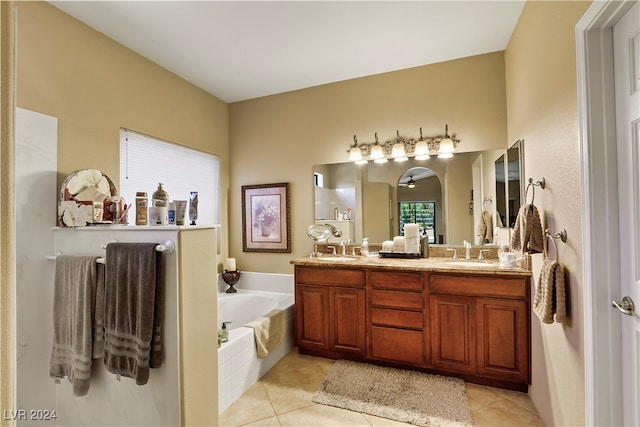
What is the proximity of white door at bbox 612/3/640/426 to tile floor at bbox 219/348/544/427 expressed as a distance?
3.27 ft

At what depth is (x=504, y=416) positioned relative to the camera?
1.87 m

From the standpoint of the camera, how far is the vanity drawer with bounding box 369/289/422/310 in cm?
231

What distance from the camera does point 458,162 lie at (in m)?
2.75

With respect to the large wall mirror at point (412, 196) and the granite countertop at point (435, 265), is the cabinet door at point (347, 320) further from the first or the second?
the large wall mirror at point (412, 196)

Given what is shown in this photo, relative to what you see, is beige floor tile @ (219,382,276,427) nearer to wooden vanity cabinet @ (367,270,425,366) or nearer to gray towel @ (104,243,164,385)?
gray towel @ (104,243,164,385)

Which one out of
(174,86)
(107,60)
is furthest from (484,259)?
(107,60)

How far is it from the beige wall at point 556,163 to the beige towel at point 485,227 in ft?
2.34

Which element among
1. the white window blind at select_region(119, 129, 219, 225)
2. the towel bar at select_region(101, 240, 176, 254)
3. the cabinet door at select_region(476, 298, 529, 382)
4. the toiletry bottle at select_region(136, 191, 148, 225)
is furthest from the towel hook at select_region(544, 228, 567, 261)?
the white window blind at select_region(119, 129, 219, 225)

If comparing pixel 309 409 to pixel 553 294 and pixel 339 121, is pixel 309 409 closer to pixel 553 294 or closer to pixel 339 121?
pixel 553 294

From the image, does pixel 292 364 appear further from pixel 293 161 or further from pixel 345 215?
pixel 293 161

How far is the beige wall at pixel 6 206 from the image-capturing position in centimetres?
44

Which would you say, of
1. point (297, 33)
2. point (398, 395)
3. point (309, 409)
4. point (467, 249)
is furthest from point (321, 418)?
point (297, 33)

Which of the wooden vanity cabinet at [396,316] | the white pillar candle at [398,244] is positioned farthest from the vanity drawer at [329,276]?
the white pillar candle at [398,244]

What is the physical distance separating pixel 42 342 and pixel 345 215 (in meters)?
2.55
